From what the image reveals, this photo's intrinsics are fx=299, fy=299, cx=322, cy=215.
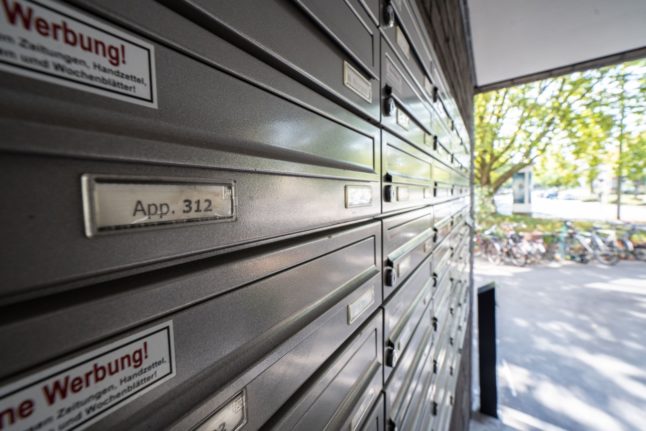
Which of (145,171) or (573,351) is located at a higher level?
(145,171)

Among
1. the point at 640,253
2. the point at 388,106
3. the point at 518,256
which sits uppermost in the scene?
the point at 388,106

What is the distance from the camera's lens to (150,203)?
1.08 ft

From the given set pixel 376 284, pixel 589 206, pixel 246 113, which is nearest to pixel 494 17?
pixel 376 284

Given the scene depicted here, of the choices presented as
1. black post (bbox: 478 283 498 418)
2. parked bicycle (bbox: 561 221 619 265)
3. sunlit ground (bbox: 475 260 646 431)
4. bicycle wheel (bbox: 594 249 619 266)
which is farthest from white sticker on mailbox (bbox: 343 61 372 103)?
bicycle wheel (bbox: 594 249 619 266)

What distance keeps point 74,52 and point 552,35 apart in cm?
461

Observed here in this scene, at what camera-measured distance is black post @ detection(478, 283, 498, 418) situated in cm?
461

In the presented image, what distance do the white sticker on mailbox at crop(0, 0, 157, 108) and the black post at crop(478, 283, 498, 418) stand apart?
17.2 ft

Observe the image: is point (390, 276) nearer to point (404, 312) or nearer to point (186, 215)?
point (404, 312)

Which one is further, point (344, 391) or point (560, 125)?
point (560, 125)

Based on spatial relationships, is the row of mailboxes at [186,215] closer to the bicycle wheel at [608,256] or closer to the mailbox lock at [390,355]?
the mailbox lock at [390,355]

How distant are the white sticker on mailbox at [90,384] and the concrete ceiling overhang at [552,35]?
145 inches

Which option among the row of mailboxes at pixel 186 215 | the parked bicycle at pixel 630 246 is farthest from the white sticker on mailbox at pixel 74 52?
the parked bicycle at pixel 630 246

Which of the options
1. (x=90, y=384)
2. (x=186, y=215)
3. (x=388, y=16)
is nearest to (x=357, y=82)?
(x=388, y=16)

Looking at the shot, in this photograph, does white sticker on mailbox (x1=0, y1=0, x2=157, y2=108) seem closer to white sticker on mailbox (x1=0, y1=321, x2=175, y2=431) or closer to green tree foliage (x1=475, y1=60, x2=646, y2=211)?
white sticker on mailbox (x1=0, y1=321, x2=175, y2=431)
